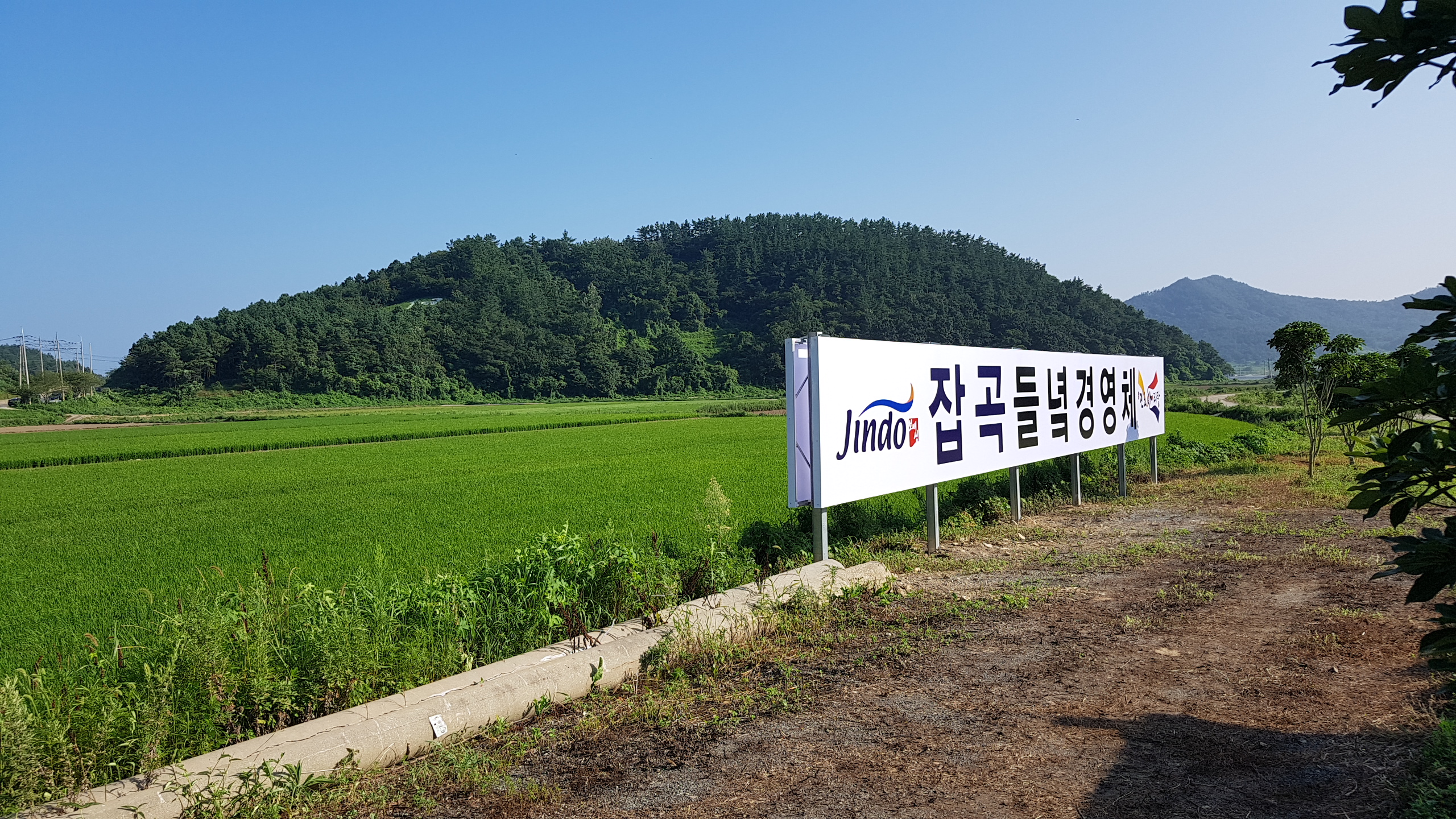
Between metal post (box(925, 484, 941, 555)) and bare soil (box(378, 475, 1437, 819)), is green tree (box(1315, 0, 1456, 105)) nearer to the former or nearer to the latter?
bare soil (box(378, 475, 1437, 819))

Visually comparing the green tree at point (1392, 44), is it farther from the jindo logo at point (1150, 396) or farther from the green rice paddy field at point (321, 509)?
the jindo logo at point (1150, 396)

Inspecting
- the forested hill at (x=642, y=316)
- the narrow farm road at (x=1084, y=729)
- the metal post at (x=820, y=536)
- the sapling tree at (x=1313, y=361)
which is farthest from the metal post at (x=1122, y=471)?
the forested hill at (x=642, y=316)

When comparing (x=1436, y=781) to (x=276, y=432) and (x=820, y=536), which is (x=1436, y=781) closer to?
(x=820, y=536)

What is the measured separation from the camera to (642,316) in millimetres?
129500

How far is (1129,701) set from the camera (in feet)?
13.1

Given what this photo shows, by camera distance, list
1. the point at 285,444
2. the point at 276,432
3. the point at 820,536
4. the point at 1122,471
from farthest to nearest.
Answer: the point at 276,432 < the point at 285,444 < the point at 1122,471 < the point at 820,536

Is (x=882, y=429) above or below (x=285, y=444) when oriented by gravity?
above

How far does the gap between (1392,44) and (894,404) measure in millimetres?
5557

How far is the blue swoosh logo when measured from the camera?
6961mm

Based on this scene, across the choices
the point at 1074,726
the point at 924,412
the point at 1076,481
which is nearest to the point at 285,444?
the point at 1076,481

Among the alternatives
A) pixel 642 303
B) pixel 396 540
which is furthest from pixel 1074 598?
pixel 642 303

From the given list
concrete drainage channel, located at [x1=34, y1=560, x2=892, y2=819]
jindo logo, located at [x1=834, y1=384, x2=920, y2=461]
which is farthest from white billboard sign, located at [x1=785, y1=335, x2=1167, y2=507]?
concrete drainage channel, located at [x1=34, y1=560, x2=892, y2=819]

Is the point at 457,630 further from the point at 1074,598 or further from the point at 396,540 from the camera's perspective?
the point at 396,540

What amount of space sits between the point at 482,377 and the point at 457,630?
96599 millimetres
